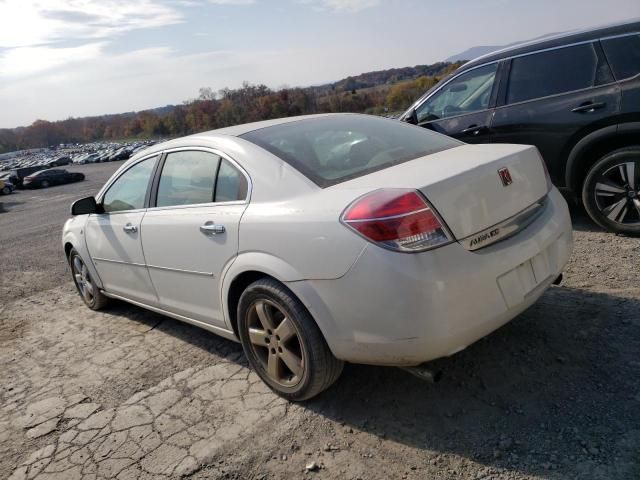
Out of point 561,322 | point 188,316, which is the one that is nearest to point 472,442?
point 561,322

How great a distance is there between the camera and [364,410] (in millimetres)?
2729

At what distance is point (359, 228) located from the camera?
228cm

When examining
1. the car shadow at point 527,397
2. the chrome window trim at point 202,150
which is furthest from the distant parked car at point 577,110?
the chrome window trim at point 202,150

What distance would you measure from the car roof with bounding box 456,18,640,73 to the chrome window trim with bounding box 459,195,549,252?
103 inches

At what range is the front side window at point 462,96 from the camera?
17.6 ft

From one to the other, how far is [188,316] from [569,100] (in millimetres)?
3899

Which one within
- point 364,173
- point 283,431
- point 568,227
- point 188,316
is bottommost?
point 283,431

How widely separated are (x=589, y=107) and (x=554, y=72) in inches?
20.9

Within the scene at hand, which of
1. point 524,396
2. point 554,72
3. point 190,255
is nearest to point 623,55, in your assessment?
point 554,72

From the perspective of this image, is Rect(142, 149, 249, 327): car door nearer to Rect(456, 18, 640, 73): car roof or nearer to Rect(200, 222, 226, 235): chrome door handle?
Rect(200, 222, 226, 235): chrome door handle

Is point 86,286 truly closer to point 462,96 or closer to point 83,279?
point 83,279

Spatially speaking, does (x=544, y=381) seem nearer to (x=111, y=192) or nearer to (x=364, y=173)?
(x=364, y=173)

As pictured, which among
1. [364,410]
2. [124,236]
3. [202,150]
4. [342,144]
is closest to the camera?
[364,410]

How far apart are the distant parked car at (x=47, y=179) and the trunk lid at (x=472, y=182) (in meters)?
39.2
